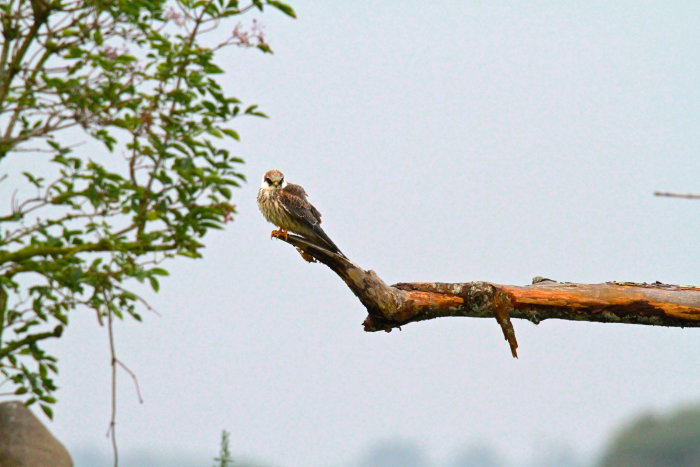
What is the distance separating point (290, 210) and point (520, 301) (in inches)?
110

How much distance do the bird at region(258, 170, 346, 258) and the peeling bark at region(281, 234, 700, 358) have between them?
1.77m

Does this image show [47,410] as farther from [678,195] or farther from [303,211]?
[678,195]

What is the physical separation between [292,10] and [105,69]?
7.88 feet

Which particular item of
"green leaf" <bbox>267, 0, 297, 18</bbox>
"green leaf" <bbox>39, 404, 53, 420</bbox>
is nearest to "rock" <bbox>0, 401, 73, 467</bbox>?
"green leaf" <bbox>39, 404, 53, 420</bbox>

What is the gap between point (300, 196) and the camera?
303 inches

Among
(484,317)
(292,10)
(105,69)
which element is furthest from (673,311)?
(105,69)

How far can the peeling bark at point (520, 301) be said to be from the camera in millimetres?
5168

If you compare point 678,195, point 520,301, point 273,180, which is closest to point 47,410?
point 273,180

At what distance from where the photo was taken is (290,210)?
7.44 meters

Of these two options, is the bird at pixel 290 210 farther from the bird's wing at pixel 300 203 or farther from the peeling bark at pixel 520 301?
the peeling bark at pixel 520 301

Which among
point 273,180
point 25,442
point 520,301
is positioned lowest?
point 25,442

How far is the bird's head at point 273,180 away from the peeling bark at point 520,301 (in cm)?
275

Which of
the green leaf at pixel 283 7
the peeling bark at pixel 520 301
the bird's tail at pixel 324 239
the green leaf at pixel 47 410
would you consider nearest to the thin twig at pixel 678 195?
the peeling bark at pixel 520 301

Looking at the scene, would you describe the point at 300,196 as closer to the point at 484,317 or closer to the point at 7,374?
the point at 484,317
